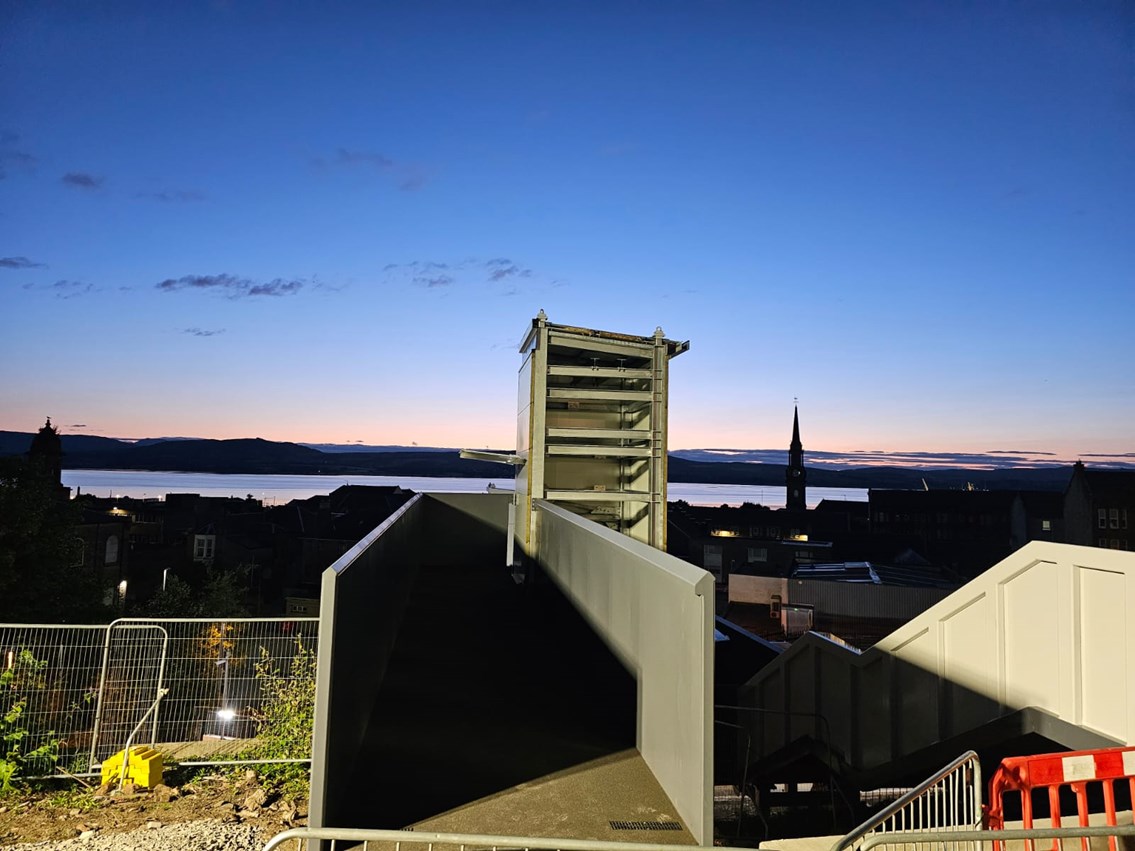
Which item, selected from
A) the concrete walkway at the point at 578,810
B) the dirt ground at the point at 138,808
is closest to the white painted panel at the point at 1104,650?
the concrete walkway at the point at 578,810

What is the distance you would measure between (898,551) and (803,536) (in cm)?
1802

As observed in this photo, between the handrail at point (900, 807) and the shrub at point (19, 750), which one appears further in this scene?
the shrub at point (19, 750)

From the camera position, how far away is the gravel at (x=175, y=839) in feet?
21.2

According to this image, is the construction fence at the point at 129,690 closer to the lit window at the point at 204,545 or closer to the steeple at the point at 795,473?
the lit window at the point at 204,545

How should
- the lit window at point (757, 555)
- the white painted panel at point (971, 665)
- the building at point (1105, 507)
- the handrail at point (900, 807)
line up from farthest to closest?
the lit window at point (757, 555) → the building at point (1105, 507) → the white painted panel at point (971, 665) → the handrail at point (900, 807)

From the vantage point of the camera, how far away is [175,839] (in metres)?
6.63

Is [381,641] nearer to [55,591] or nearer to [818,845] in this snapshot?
[818,845]

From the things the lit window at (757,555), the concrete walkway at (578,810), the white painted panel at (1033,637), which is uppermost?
the white painted panel at (1033,637)

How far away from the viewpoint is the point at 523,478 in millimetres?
15758

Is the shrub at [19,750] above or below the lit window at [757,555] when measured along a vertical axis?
above

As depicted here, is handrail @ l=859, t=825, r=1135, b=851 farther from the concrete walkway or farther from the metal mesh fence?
the metal mesh fence

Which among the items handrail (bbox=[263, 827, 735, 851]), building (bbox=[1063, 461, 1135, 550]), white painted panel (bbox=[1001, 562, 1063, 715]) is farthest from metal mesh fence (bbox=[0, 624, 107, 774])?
building (bbox=[1063, 461, 1135, 550])

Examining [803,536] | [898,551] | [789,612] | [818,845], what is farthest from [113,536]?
[803,536]

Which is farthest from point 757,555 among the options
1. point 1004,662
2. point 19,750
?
point 19,750
